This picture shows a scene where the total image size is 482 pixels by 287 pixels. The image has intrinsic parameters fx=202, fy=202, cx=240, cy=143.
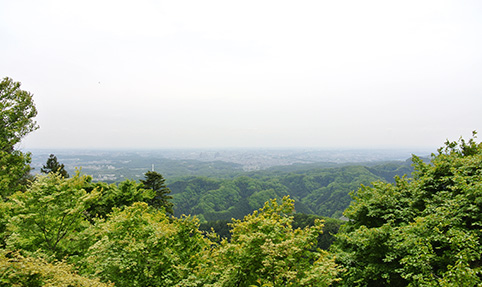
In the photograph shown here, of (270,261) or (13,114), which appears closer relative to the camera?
(270,261)

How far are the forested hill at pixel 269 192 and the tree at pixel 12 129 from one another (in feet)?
338

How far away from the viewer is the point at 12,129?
14.4 metres

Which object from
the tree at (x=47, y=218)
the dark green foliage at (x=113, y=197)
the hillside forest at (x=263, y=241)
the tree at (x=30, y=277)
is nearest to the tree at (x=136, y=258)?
the hillside forest at (x=263, y=241)

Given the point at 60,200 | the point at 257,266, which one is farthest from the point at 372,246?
the point at 60,200

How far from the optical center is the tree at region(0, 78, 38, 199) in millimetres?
13953

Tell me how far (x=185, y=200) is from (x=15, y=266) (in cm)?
13732

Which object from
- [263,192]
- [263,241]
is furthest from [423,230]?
[263,192]

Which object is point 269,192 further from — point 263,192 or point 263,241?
point 263,241

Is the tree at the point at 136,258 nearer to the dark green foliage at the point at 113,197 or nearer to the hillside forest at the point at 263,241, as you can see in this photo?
the hillside forest at the point at 263,241

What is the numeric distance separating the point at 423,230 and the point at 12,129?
948 inches

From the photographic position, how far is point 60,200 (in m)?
9.30

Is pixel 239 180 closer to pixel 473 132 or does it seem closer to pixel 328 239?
pixel 328 239

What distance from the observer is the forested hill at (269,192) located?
126 m

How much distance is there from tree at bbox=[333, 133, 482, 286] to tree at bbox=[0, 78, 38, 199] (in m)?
21.3
